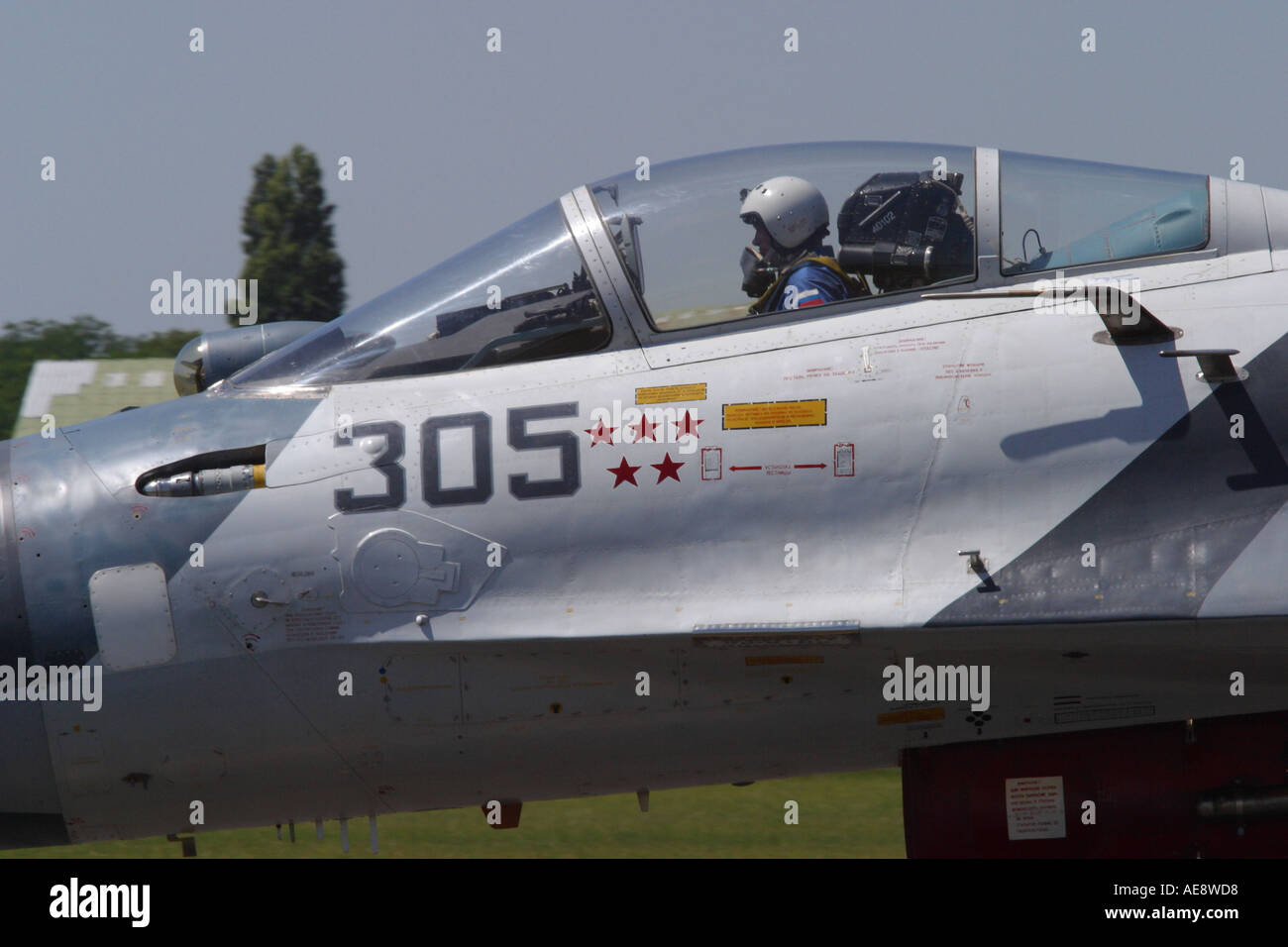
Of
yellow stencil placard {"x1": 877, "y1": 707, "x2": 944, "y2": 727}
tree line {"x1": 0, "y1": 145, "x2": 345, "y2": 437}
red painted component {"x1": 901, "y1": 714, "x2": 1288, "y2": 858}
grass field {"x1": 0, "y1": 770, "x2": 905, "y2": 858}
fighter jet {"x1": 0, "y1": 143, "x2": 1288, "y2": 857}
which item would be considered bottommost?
grass field {"x1": 0, "y1": 770, "x2": 905, "y2": 858}

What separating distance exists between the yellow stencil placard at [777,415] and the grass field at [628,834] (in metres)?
4.68

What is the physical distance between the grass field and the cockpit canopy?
14.7ft

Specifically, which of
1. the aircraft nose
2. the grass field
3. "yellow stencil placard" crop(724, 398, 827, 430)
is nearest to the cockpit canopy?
"yellow stencil placard" crop(724, 398, 827, 430)

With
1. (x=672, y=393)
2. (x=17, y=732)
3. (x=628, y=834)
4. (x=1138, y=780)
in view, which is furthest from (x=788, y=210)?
(x=628, y=834)

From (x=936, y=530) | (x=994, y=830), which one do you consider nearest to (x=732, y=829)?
(x=994, y=830)

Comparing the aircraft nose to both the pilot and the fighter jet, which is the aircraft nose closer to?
the fighter jet

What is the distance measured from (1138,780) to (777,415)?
76.3 inches

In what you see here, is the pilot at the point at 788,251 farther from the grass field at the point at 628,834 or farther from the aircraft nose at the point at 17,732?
the grass field at the point at 628,834

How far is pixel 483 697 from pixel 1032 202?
2.78m

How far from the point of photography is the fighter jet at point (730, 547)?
15.6 feet

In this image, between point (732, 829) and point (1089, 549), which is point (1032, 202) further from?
point (732, 829)

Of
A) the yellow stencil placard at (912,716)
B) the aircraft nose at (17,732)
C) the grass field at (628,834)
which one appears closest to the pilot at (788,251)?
the yellow stencil placard at (912,716)

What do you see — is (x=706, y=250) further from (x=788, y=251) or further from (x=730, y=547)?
(x=730, y=547)

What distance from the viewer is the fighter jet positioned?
15.6 feet
